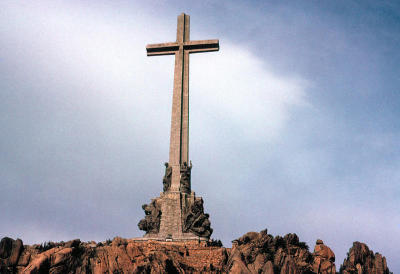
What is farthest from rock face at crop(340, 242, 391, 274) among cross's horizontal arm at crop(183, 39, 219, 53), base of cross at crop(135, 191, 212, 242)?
cross's horizontal arm at crop(183, 39, 219, 53)

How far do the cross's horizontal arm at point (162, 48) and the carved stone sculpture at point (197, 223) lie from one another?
11.9 metres

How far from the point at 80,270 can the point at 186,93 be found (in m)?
14.8

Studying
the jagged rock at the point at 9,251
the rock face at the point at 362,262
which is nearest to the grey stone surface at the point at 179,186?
the jagged rock at the point at 9,251

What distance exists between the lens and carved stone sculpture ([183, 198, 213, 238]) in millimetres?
26047

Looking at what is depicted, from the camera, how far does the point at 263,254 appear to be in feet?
64.7

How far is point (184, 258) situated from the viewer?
2130 centimetres

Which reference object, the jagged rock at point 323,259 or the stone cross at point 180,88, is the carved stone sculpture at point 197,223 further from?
the jagged rock at point 323,259

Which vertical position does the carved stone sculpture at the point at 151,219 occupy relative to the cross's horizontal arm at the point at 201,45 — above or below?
below

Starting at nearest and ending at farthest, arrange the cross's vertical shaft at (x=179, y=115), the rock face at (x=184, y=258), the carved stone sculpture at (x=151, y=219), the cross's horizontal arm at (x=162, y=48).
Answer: the rock face at (x=184, y=258)
the carved stone sculpture at (x=151, y=219)
the cross's vertical shaft at (x=179, y=115)
the cross's horizontal arm at (x=162, y=48)

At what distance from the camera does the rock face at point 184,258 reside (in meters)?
19.0

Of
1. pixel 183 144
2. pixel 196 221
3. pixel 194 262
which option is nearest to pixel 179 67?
pixel 183 144

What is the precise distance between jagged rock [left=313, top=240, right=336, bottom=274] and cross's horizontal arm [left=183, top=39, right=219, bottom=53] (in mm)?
16545

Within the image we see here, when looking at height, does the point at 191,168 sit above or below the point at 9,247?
above

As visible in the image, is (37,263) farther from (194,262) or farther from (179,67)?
(179,67)
